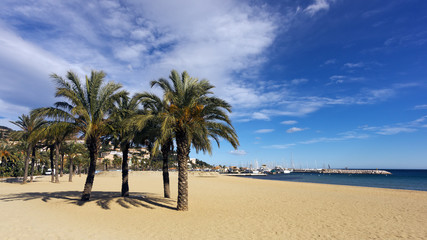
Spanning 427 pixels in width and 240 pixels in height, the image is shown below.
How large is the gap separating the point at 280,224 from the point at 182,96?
873 cm

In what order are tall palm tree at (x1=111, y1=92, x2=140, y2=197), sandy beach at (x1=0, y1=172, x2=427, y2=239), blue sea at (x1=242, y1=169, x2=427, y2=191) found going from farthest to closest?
1. blue sea at (x1=242, y1=169, x2=427, y2=191)
2. tall palm tree at (x1=111, y1=92, x2=140, y2=197)
3. sandy beach at (x1=0, y1=172, x2=427, y2=239)

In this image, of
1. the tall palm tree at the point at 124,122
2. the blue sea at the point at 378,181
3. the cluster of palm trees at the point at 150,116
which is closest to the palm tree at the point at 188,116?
the cluster of palm trees at the point at 150,116

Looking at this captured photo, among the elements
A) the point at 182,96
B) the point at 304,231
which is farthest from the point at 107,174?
the point at 304,231

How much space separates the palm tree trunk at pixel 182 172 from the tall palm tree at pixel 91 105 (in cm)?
533

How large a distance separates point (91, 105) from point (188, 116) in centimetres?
674

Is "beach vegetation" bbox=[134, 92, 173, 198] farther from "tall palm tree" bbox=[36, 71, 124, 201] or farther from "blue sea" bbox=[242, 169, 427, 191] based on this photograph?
"blue sea" bbox=[242, 169, 427, 191]

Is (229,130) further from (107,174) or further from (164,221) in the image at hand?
(107,174)

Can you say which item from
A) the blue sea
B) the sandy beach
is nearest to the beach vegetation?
the sandy beach

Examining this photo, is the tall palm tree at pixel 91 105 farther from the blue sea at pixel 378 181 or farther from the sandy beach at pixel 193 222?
the blue sea at pixel 378 181

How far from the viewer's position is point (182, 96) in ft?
43.1

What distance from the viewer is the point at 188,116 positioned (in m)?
13.0

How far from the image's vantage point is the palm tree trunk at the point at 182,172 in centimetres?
1298

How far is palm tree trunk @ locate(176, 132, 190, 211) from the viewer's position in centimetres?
1298

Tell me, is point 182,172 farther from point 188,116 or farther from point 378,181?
point 378,181
